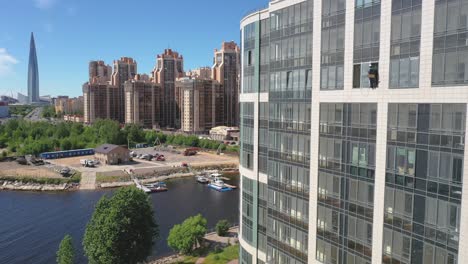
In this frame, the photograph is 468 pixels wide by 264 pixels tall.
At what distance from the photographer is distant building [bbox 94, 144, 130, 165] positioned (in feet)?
288

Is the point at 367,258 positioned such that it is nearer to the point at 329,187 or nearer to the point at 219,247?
the point at 329,187

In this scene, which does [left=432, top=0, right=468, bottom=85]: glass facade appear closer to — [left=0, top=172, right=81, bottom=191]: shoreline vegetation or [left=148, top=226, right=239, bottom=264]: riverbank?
[left=148, top=226, right=239, bottom=264]: riverbank

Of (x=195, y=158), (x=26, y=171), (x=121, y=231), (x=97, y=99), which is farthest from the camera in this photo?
(x=97, y=99)

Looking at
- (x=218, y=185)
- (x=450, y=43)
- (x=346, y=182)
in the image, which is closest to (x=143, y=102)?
(x=218, y=185)

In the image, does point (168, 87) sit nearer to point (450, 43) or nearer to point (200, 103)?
point (200, 103)

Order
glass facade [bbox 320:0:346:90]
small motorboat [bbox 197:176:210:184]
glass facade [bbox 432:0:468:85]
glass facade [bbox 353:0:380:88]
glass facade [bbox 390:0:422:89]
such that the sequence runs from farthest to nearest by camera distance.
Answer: small motorboat [bbox 197:176:210:184], glass facade [bbox 320:0:346:90], glass facade [bbox 353:0:380:88], glass facade [bbox 390:0:422:89], glass facade [bbox 432:0:468:85]

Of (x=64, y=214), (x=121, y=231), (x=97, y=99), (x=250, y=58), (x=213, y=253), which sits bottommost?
(x=64, y=214)

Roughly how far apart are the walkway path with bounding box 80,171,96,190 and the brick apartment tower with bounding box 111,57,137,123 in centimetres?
9005

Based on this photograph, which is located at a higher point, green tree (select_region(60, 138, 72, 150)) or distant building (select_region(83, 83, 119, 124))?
distant building (select_region(83, 83, 119, 124))

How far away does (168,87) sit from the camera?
15362 centimetres

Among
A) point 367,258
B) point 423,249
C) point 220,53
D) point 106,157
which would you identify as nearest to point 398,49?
point 423,249

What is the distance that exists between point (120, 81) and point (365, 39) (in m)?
161

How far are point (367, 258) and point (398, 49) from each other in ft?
27.1

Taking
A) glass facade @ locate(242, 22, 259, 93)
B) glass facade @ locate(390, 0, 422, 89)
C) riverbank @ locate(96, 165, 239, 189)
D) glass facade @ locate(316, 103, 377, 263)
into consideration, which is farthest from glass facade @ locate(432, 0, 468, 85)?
riverbank @ locate(96, 165, 239, 189)
